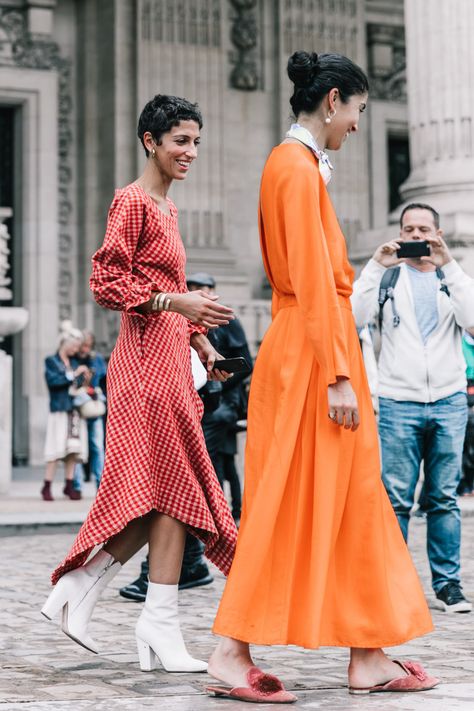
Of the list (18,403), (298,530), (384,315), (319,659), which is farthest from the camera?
(18,403)

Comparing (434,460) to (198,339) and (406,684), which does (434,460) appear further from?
(406,684)

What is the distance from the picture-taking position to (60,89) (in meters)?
19.7

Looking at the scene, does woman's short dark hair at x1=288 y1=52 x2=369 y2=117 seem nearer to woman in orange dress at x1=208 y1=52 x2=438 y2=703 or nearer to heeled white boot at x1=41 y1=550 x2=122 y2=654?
woman in orange dress at x1=208 y1=52 x2=438 y2=703

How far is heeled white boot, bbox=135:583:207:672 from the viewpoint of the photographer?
503 centimetres

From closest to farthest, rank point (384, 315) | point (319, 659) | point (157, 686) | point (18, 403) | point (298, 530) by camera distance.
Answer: point (298, 530), point (157, 686), point (319, 659), point (384, 315), point (18, 403)

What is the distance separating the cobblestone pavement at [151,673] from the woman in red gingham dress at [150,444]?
21cm

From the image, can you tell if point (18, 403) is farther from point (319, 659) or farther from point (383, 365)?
point (319, 659)

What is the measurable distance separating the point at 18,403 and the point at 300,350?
14620 millimetres

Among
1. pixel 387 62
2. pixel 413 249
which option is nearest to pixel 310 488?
pixel 413 249

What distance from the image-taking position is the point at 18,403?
62.3 ft

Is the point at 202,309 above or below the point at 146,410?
above

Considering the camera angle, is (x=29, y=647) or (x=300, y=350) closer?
(x=300, y=350)

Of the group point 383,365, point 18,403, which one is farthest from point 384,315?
point 18,403

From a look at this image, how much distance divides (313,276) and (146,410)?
868 mm
